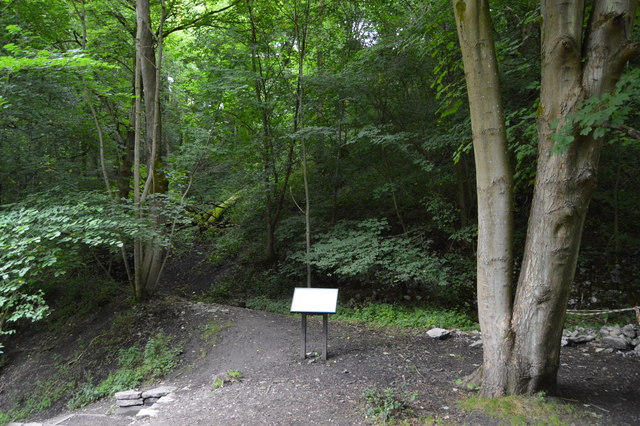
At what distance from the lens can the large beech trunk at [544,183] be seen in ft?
9.68

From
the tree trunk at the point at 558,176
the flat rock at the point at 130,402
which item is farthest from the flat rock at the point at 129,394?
the tree trunk at the point at 558,176

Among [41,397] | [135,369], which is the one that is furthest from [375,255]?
[41,397]

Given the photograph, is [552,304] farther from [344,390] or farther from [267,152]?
[267,152]

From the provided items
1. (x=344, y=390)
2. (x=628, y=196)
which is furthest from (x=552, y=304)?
(x=628, y=196)

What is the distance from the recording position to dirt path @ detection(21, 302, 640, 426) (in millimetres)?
3359

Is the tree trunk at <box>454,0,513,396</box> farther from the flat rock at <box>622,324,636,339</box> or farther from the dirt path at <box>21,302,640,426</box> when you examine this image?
the flat rock at <box>622,324,636,339</box>

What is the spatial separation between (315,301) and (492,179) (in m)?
2.39

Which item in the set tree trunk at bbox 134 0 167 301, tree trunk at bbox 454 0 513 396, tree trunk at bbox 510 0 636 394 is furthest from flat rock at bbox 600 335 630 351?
tree trunk at bbox 134 0 167 301

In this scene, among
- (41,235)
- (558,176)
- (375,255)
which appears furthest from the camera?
(375,255)

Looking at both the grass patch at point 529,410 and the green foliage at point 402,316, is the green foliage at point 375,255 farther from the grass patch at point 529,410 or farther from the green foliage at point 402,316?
the grass patch at point 529,410

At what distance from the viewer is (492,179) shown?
10.9 feet

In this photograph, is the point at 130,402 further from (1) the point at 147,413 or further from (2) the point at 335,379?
(2) the point at 335,379

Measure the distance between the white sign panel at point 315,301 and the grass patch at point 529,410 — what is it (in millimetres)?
1720

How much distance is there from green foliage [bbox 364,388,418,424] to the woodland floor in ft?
0.25
